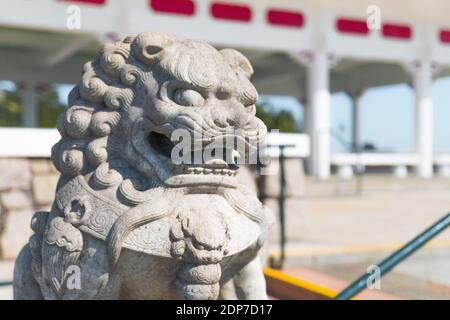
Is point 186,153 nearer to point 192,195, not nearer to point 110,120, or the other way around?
point 192,195

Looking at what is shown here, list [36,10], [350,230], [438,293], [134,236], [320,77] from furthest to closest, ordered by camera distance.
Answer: [320,77] → [36,10] → [350,230] → [438,293] → [134,236]

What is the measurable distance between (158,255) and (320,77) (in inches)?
413

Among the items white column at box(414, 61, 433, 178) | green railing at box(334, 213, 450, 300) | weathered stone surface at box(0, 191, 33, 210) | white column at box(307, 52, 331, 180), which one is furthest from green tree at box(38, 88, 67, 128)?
green railing at box(334, 213, 450, 300)

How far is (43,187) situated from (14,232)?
44 cm

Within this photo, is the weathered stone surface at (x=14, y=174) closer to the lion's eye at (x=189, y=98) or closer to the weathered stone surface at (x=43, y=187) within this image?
the weathered stone surface at (x=43, y=187)

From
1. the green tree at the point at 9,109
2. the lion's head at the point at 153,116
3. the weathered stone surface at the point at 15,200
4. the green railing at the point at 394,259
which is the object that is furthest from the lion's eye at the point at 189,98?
the green tree at the point at 9,109

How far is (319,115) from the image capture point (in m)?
11.7

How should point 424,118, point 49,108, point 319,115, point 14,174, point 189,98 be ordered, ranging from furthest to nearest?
1. point 49,108
2. point 424,118
3. point 319,115
4. point 14,174
5. point 189,98

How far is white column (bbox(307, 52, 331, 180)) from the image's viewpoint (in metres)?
11.7

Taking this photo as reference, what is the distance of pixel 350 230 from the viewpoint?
6.06m

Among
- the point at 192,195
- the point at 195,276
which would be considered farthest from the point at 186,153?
the point at 195,276

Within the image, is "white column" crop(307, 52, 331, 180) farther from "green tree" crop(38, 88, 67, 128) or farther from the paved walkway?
"green tree" crop(38, 88, 67, 128)

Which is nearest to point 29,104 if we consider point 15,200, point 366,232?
point 15,200

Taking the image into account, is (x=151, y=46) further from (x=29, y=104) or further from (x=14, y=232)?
(x=29, y=104)
